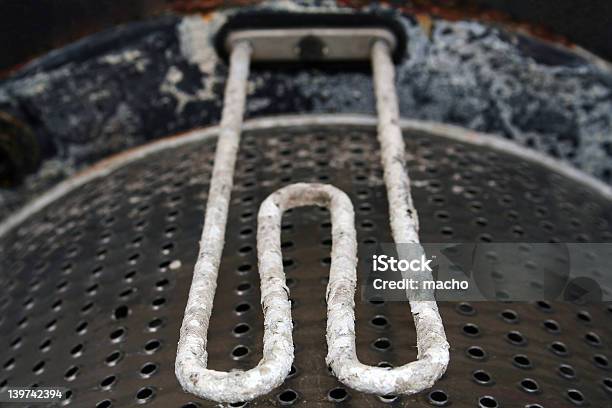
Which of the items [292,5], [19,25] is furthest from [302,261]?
[19,25]

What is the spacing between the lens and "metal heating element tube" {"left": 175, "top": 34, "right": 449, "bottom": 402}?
2.20 ft

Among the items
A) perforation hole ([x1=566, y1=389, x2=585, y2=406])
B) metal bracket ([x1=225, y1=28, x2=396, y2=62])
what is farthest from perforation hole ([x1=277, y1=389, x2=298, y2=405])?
metal bracket ([x1=225, y1=28, x2=396, y2=62])

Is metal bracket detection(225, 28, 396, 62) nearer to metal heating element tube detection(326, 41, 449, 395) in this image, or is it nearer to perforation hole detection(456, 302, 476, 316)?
metal heating element tube detection(326, 41, 449, 395)

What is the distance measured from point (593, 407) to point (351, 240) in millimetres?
346

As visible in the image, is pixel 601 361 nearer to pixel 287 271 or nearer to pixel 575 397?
pixel 575 397

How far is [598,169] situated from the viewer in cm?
143

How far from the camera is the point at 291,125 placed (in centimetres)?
138

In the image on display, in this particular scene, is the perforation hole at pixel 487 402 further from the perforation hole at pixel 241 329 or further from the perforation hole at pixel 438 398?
the perforation hole at pixel 241 329

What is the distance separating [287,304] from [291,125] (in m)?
0.68

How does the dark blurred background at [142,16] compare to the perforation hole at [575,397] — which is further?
the dark blurred background at [142,16]

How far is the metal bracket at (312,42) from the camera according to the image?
137 centimetres

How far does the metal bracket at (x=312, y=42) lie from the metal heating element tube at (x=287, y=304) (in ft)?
1.03

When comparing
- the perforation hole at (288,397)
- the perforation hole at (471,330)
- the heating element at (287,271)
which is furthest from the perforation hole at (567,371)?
the perforation hole at (288,397)

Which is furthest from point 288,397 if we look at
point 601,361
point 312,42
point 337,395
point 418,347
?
point 312,42
